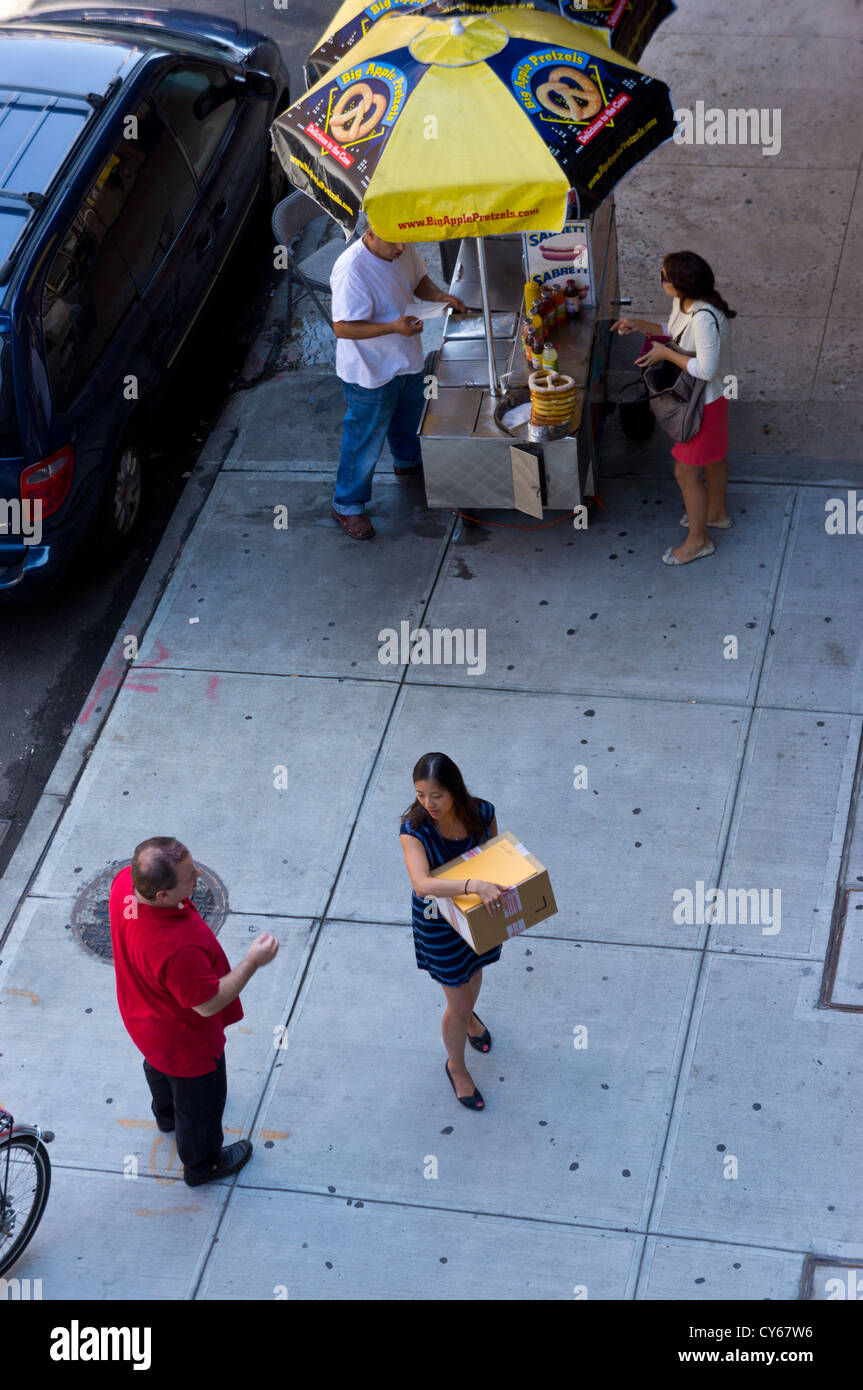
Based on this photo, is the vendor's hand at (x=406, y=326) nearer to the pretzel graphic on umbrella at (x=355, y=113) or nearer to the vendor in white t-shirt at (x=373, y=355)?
the vendor in white t-shirt at (x=373, y=355)

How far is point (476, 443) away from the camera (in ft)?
24.1

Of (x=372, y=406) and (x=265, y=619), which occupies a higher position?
(x=372, y=406)

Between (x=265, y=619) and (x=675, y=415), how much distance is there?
231 centimetres

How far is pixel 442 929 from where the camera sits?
5.00 metres

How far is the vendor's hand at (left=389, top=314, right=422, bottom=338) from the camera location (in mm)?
7344

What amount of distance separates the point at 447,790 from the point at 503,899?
398 millimetres

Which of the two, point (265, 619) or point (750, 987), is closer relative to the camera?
point (750, 987)

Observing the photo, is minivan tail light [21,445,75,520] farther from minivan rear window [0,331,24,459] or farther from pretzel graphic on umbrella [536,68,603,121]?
pretzel graphic on umbrella [536,68,603,121]

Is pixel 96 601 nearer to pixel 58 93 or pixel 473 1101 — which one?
pixel 58 93

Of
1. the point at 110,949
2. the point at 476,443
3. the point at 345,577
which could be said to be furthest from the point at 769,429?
the point at 110,949

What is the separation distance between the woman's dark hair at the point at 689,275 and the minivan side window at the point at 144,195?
121 inches

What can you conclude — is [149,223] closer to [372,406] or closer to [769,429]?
[372,406]

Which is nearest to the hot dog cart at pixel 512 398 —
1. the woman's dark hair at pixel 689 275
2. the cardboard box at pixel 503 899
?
the woman's dark hair at pixel 689 275

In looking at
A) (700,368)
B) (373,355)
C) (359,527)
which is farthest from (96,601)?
(700,368)
